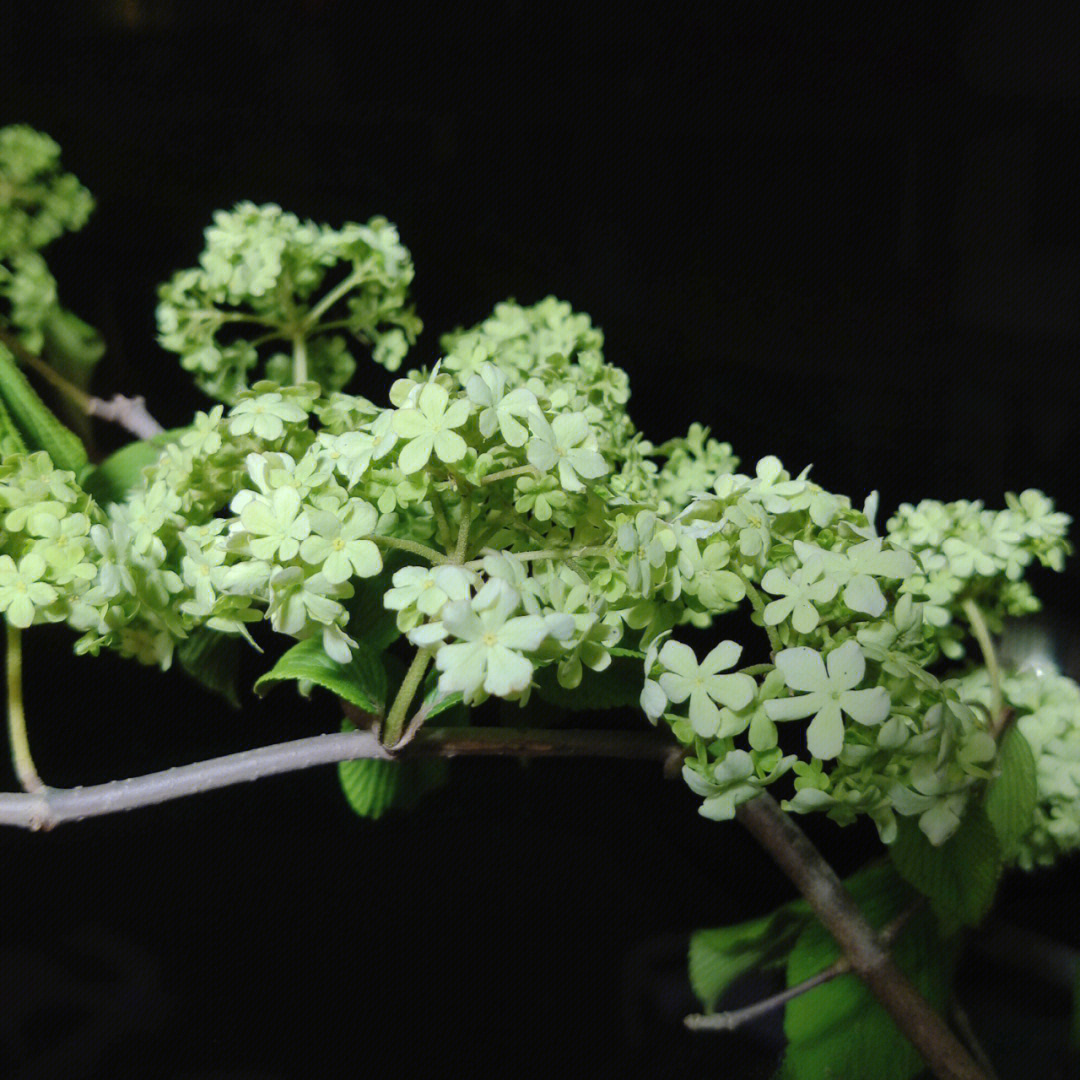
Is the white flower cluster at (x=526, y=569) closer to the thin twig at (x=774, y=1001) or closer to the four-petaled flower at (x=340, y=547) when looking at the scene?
the four-petaled flower at (x=340, y=547)

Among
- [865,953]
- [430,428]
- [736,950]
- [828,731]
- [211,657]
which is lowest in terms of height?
[736,950]

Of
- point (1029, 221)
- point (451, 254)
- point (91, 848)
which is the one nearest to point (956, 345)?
point (1029, 221)

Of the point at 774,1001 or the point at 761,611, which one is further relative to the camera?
the point at 774,1001

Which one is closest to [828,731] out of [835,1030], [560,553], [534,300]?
[560,553]

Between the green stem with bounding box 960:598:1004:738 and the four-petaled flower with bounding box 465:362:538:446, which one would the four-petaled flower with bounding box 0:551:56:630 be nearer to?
the four-petaled flower with bounding box 465:362:538:446

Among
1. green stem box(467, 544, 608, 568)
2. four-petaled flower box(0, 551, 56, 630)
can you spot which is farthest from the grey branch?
green stem box(467, 544, 608, 568)

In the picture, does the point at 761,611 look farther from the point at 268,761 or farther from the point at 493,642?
the point at 268,761
